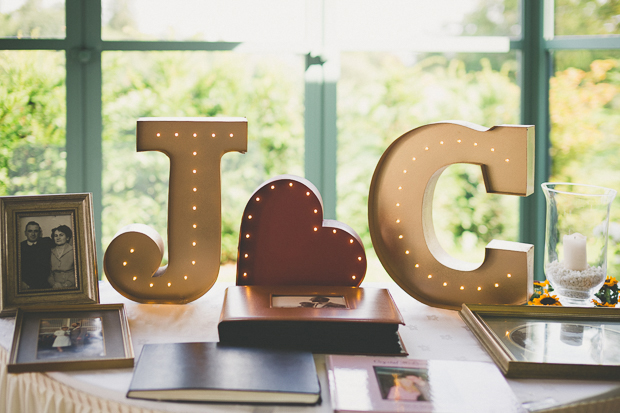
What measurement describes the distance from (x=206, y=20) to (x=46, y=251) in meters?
1.55

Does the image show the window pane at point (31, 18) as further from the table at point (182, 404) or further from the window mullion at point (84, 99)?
the table at point (182, 404)

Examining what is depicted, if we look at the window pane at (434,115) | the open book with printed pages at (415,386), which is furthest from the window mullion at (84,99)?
the open book with printed pages at (415,386)

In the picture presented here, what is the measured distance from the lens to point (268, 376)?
84 cm

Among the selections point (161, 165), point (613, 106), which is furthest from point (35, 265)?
→ point (613, 106)

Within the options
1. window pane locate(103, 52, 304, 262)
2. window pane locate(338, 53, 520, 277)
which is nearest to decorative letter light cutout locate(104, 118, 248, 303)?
window pane locate(103, 52, 304, 262)

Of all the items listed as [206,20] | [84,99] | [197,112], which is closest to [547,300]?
[197,112]

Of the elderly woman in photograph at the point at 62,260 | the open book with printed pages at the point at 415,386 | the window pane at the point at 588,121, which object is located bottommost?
the open book with printed pages at the point at 415,386

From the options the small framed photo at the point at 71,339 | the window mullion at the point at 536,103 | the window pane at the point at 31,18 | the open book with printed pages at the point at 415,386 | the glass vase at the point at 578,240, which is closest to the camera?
the open book with printed pages at the point at 415,386

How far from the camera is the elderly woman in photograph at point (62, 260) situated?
111 centimetres

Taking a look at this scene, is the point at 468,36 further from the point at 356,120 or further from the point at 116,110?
the point at 116,110

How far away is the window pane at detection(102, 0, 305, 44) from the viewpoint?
230 centimetres

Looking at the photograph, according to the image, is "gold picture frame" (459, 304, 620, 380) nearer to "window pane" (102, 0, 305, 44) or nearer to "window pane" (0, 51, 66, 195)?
"window pane" (102, 0, 305, 44)

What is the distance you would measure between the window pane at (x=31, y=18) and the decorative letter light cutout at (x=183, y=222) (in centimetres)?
147

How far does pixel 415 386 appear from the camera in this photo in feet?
2.73
